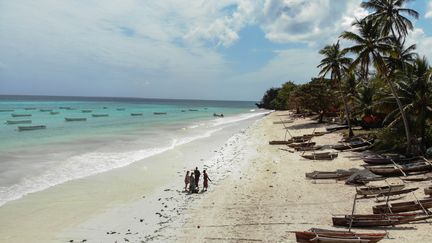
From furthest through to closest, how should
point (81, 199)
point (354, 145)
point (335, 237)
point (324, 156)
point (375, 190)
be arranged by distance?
point (354, 145) → point (324, 156) → point (81, 199) → point (375, 190) → point (335, 237)

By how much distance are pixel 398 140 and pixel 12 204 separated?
23545mm

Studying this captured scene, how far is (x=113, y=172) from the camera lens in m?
23.3

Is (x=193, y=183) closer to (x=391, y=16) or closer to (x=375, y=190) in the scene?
(x=375, y=190)

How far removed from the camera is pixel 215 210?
50.2 feet

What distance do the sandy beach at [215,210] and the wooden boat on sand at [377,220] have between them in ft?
0.70

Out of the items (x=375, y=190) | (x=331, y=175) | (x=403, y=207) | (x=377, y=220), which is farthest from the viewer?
(x=331, y=175)

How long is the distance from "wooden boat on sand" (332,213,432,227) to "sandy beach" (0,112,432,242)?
0.21m

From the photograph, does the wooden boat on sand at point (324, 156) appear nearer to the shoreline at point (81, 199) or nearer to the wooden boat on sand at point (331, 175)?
the wooden boat on sand at point (331, 175)

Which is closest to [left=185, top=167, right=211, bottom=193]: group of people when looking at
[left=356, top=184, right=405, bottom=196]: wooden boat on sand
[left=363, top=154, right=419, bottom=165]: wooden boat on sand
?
[left=356, top=184, right=405, bottom=196]: wooden boat on sand

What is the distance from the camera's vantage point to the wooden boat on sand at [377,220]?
12.1 m

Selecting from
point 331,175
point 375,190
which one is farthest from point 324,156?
point 375,190

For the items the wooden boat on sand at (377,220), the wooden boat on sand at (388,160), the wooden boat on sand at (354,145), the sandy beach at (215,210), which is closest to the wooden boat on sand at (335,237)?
the sandy beach at (215,210)

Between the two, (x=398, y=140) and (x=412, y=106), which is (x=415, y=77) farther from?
(x=398, y=140)

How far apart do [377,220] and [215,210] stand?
6.16 meters
